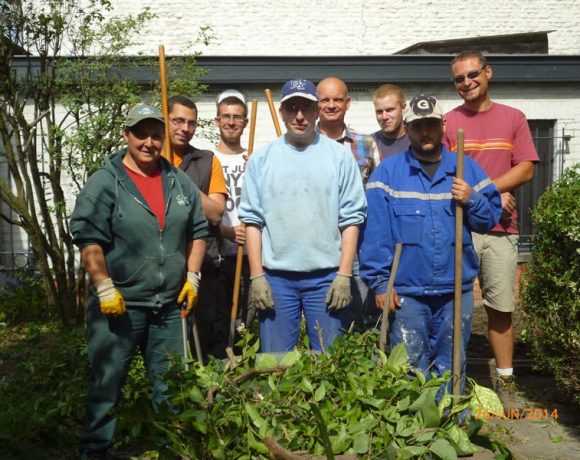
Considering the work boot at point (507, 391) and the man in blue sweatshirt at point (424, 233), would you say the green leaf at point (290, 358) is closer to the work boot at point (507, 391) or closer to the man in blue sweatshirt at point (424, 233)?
the man in blue sweatshirt at point (424, 233)

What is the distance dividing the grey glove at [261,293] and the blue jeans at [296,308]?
6 centimetres

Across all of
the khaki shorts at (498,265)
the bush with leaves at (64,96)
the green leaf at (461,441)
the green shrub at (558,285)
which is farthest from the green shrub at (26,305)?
the green leaf at (461,441)

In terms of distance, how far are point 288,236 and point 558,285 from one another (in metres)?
1.90

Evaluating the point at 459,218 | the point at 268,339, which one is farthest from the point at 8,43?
the point at 459,218

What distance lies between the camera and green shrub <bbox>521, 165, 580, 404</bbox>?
4898 mm

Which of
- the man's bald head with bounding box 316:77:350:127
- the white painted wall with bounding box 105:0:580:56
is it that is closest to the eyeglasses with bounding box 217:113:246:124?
the man's bald head with bounding box 316:77:350:127

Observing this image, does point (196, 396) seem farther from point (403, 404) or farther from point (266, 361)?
point (403, 404)

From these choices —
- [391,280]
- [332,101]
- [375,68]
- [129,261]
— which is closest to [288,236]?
[391,280]

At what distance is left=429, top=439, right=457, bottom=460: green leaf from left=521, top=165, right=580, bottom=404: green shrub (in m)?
2.52

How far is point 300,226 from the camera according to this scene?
14.7 feet

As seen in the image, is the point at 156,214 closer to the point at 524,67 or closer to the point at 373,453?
the point at 373,453

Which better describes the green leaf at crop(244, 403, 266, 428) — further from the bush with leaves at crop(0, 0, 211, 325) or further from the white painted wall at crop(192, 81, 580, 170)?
the white painted wall at crop(192, 81, 580, 170)

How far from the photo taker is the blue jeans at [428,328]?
4.41 metres

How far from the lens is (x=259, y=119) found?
11.2 m
